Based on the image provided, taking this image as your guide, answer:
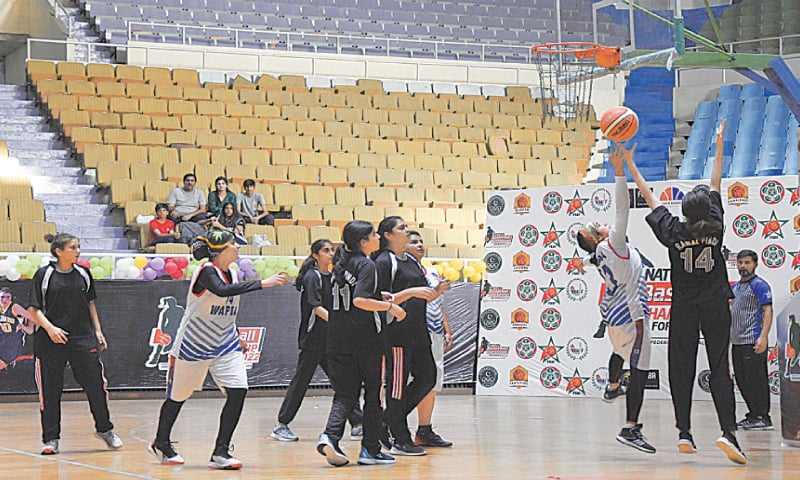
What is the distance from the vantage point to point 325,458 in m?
7.81

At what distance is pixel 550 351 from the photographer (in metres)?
13.9

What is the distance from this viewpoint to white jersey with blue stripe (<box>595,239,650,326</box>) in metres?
8.66

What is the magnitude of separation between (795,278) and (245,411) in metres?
6.08

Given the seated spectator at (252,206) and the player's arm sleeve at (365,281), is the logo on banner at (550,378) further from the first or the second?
the player's arm sleeve at (365,281)

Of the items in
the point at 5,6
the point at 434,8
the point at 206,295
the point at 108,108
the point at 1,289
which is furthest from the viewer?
the point at 434,8

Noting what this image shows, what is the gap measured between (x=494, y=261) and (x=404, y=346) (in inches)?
258

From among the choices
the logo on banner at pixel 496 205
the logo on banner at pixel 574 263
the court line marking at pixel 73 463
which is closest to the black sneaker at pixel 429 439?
the court line marking at pixel 73 463

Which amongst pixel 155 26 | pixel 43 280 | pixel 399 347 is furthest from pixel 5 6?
pixel 399 347

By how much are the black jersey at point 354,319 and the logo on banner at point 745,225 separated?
21.7 feet

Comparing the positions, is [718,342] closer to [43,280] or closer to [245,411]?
[43,280]

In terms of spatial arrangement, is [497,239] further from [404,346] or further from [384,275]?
[384,275]

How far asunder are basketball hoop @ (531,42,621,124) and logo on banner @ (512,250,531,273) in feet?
6.23

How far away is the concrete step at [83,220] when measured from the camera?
668 inches

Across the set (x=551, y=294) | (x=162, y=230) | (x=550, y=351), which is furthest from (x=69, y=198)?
(x=550, y=351)
